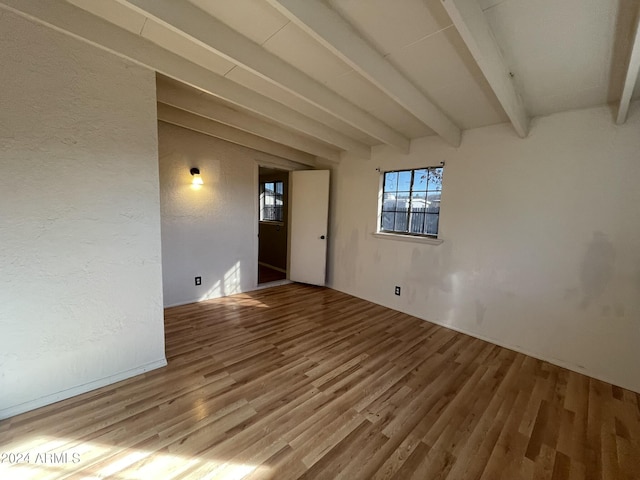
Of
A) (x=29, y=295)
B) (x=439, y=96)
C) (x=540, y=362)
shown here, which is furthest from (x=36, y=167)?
(x=540, y=362)

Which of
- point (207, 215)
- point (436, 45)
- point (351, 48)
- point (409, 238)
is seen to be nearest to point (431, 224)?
point (409, 238)

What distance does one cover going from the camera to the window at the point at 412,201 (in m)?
3.30

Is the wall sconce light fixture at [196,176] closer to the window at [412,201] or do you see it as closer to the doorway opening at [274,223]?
the doorway opening at [274,223]

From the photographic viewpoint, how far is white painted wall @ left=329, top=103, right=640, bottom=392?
2.12m

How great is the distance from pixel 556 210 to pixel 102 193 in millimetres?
3753

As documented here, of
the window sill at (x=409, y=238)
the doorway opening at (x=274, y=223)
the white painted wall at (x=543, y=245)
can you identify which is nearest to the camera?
the white painted wall at (x=543, y=245)

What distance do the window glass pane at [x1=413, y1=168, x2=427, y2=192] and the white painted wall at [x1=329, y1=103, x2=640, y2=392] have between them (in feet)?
0.47

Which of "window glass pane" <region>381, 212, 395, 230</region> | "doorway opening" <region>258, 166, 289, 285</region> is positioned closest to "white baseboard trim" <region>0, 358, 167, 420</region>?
"window glass pane" <region>381, 212, 395, 230</region>

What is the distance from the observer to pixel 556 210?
93.8 inches

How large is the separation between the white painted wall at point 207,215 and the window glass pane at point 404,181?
203cm

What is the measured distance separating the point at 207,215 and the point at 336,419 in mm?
3002

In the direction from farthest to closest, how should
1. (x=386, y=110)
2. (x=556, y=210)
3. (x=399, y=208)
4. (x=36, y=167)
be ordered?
(x=399, y=208)
(x=386, y=110)
(x=556, y=210)
(x=36, y=167)

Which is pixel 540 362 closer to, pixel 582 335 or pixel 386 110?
pixel 582 335

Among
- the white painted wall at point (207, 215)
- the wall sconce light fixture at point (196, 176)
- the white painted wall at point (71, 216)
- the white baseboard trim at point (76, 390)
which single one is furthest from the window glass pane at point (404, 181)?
the white baseboard trim at point (76, 390)
